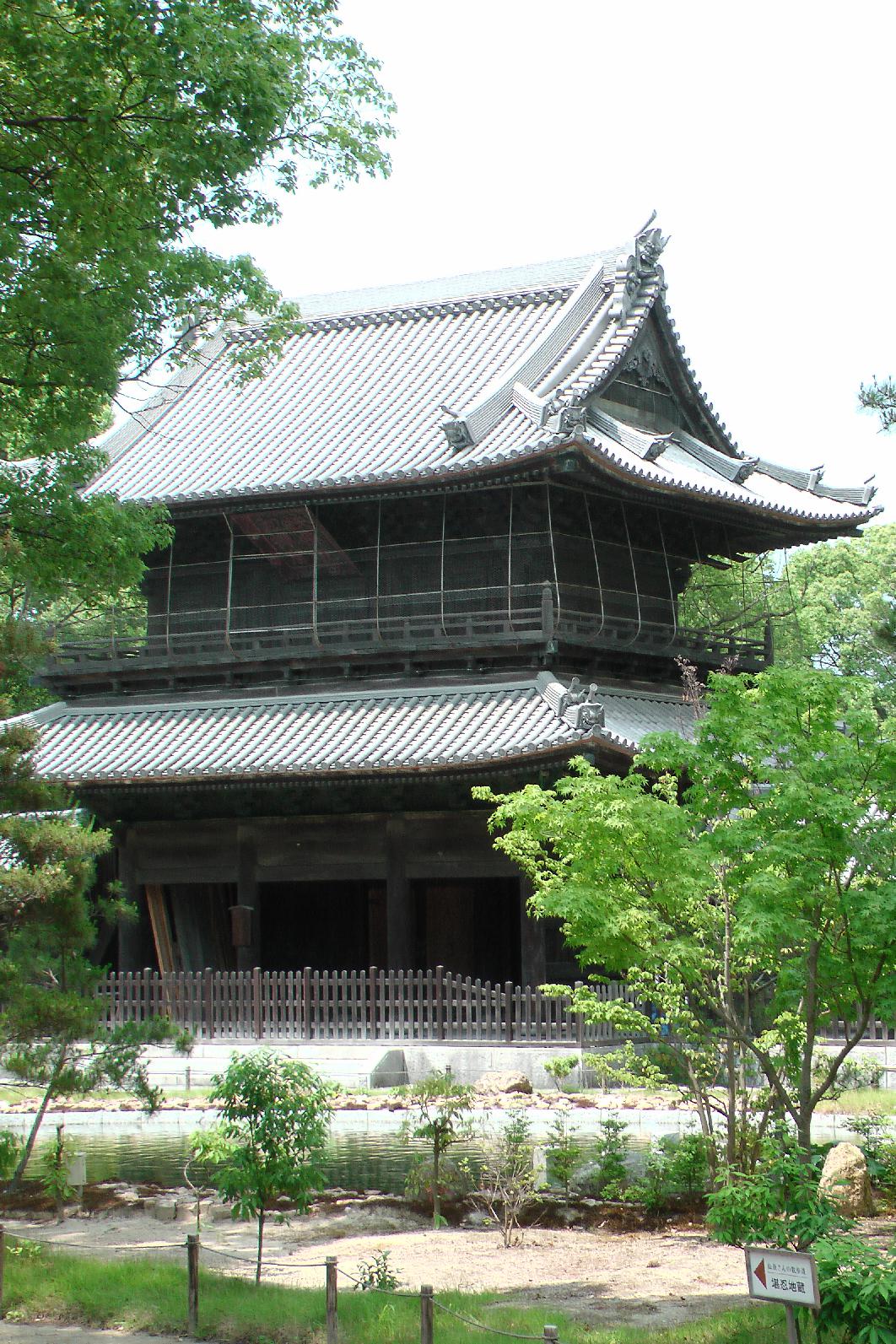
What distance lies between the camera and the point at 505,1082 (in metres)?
21.9

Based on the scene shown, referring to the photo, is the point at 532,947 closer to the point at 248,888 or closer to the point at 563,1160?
the point at 248,888

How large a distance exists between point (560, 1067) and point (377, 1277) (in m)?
8.74

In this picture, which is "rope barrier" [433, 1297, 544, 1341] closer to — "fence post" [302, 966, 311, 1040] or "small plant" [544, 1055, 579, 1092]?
"small plant" [544, 1055, 579, 1092]

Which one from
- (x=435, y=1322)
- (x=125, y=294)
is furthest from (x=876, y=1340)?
(x=125, y=294)

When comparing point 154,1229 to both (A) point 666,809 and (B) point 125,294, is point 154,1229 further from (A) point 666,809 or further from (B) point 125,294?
(B) point 125,294

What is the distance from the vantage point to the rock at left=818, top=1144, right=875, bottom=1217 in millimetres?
14219

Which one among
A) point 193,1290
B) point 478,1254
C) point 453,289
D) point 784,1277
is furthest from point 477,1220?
point 453,289

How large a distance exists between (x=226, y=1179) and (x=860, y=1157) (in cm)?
609

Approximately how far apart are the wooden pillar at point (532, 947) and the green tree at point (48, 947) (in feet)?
29.7

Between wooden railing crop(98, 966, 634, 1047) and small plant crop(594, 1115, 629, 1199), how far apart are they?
6.02 meters

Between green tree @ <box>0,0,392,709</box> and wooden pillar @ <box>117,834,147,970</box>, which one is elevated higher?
green tree @ <box>0,0,392,709</box>

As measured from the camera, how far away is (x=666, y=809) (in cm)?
1284

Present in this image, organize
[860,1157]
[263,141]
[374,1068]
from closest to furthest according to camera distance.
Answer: [263,141], [860,1157], [374,1068]

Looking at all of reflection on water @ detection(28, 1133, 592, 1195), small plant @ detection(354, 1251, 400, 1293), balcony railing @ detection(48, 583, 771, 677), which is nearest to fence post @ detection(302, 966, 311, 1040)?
reflection on water @ detection(28, 1133, 592, 1195)
